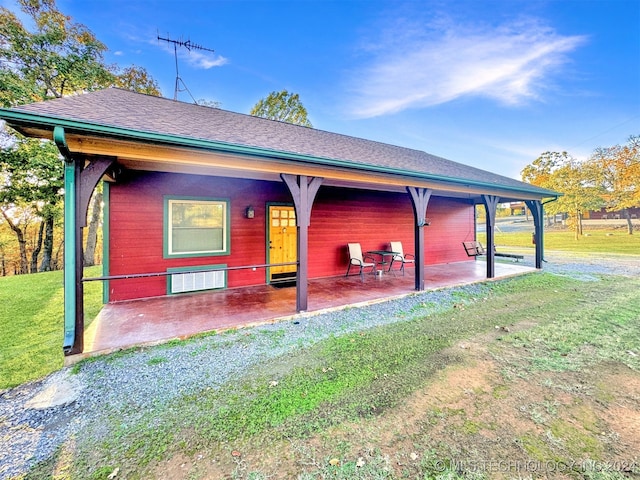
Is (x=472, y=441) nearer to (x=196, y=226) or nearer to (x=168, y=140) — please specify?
(x=168, y=140)

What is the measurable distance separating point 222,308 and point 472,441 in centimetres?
388

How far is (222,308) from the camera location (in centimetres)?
460

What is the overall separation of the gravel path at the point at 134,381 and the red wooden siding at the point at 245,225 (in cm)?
254

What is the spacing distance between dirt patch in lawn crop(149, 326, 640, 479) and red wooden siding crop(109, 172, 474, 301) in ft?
14.6

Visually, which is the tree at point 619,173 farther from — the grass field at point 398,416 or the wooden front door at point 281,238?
the wooden front door at point 281,238

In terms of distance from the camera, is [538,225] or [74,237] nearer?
[74,237]

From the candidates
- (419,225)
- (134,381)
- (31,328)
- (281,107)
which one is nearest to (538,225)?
(419,225)

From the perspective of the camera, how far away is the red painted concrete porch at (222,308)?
11.5 ft

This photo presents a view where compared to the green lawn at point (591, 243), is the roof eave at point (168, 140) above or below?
above

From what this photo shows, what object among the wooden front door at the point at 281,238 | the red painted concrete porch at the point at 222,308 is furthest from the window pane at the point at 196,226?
the wooden front door at the point at 281,238

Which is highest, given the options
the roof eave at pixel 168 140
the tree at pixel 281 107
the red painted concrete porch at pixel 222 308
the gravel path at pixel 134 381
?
the tree at pixel 281 107

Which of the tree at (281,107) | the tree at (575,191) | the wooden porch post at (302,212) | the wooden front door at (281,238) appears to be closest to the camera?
the wooden porch post at (302,212)

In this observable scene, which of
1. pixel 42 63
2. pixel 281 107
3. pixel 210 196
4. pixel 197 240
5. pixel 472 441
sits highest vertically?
pixel 281 107

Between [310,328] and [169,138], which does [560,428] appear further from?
[169,138]
